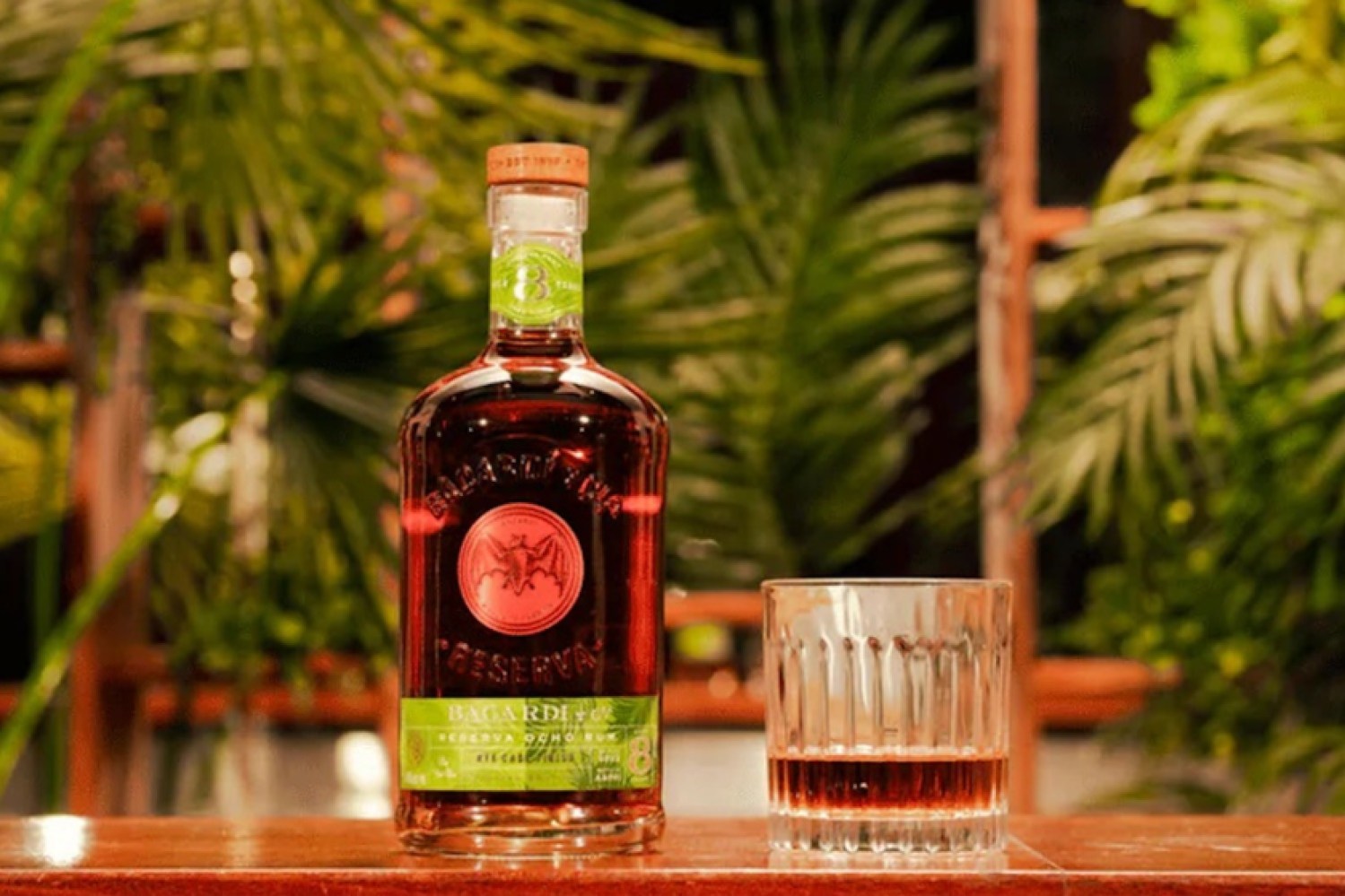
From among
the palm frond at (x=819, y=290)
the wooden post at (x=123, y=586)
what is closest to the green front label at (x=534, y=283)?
the wooden post at (x=123, y=586)

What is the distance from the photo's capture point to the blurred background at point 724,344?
171 cm

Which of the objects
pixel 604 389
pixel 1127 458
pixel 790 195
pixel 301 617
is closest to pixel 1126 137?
pixel 790 195

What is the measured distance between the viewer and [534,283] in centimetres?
75

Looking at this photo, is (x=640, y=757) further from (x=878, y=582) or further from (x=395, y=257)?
(x=395, y=257)

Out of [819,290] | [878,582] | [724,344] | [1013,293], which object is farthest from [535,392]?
[819,290]

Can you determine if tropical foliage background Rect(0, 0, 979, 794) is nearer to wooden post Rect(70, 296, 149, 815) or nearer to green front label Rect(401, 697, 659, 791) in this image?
wooden post Rect(70, 296, 149, 815)

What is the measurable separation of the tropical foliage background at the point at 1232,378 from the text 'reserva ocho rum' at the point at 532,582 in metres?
1.01

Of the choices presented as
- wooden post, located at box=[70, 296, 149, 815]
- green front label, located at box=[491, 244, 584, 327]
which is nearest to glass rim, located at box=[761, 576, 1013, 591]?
green front label, located at box=[491, 244, 584, 327]

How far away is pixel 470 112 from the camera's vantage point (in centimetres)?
290

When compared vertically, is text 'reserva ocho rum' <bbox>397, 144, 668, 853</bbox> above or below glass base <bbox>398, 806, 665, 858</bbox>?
above

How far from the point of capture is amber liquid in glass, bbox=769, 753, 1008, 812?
72cm

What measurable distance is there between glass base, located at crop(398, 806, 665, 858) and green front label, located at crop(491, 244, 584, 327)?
0.58 ft

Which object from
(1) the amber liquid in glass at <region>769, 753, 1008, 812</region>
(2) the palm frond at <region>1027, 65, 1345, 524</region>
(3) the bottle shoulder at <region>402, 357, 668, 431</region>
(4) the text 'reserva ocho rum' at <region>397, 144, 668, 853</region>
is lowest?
(1) the amber liquid in glass at <region>769, 753, 1008, 812</region>

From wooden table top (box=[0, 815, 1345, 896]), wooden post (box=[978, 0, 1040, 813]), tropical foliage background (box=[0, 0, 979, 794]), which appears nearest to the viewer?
wooden table top (box=[0, 815, 1345, 896])
